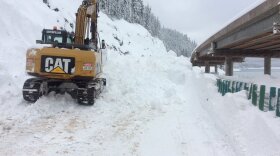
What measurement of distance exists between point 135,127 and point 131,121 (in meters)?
0.92

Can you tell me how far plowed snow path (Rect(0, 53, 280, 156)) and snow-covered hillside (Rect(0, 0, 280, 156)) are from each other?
21 mm

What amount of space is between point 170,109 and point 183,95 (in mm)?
3827

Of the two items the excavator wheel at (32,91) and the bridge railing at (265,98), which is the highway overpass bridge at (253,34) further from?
the excavator wheel at (32,91)

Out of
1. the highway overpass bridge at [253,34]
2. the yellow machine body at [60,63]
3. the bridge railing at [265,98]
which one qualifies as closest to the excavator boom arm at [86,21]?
the yellow machine body at [60,63]

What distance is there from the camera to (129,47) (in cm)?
7425

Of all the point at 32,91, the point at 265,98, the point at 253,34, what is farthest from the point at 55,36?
the point at 265,98

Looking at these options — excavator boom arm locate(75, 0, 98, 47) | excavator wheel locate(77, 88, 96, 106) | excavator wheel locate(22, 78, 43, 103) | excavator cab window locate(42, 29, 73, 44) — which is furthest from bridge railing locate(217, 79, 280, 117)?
excavator cab window locate(42, 29, 73, 44)

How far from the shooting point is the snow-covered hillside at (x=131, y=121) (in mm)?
7895

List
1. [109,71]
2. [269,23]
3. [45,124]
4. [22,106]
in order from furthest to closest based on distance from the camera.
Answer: [109,71], [22,106], [269,23], [45,124]

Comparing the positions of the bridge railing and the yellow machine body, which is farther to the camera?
the yellow machine body

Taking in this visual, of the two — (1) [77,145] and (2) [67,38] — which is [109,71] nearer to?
(2) [67,38]

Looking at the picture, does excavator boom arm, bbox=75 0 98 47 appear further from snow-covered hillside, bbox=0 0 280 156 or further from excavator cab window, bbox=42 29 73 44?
snow-covered hillside, bbox=0 0 280 156

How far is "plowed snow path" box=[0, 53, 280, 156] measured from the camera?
7.91 metres

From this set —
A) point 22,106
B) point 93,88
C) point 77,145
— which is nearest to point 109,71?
point 93,88
